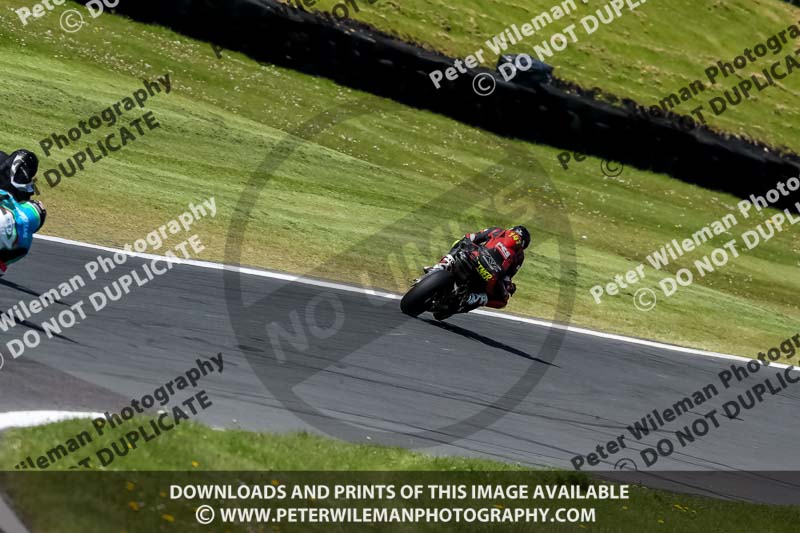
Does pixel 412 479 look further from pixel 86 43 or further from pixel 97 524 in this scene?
pixel 86 43

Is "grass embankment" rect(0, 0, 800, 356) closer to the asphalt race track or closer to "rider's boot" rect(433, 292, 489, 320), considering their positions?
"rider's boot" rect(433, 292, 489, 320)

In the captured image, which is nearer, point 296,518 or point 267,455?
point 296,518

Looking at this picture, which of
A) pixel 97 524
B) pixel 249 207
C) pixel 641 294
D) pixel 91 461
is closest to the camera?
pixel 97 524

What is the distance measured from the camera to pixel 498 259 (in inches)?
518

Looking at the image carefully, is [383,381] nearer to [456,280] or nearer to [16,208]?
[456,280]

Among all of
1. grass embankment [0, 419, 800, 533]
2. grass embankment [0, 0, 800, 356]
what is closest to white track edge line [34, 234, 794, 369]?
grass embankment [0, 0, 800, 356]

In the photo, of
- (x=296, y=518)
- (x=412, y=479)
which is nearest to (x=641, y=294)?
(x=412, y=479)

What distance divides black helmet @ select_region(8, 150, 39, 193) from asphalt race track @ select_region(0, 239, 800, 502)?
103cm

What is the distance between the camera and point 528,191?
26531mm

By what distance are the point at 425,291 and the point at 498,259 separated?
1.02m

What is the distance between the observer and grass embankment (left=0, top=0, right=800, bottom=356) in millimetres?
16906

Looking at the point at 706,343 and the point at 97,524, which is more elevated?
the point at 97,524

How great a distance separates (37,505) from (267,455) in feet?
6.54

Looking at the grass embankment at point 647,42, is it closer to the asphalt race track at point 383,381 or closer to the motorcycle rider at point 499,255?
the motorcycle rider at point 499,255
